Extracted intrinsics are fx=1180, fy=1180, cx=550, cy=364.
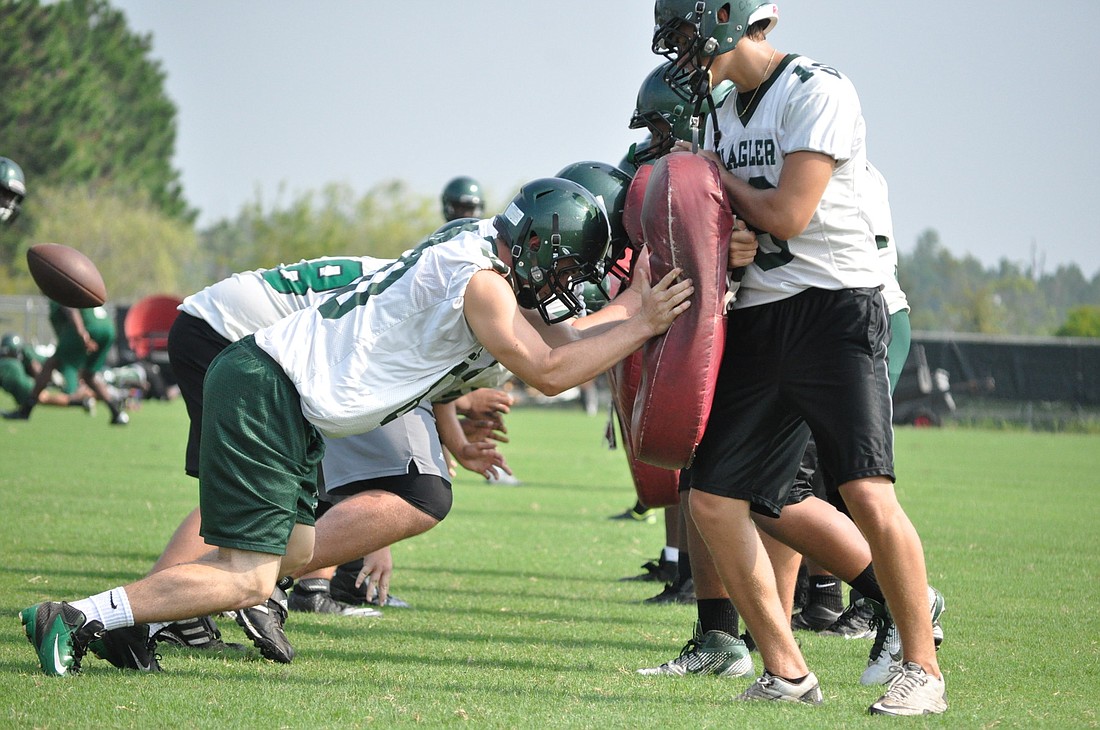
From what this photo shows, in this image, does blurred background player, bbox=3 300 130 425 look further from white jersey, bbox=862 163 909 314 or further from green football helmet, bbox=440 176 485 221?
white jersey, bbox=862 163 909 314

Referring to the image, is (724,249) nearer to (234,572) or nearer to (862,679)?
(862,679)

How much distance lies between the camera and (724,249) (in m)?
3.70

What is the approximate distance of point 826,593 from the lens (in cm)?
527

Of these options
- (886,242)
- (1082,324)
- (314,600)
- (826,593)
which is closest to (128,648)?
(314,600)

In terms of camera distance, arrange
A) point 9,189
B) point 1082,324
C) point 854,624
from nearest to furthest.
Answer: point 854,624 → point 9,189 → point 1082,324

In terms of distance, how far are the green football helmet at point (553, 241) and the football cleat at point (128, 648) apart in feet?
5.55

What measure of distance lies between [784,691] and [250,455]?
185 cm

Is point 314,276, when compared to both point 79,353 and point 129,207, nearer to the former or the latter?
point 79,353

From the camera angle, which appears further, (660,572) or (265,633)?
(660,572)

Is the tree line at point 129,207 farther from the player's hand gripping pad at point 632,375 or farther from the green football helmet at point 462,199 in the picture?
the player's hand gripping pad at point 632,375

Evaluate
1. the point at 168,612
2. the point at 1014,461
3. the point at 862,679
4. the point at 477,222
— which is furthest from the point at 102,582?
the point at 1014,461

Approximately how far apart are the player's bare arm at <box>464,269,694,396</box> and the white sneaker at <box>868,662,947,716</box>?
4.20ft

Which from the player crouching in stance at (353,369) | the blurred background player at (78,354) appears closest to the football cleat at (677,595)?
the player crouching in stance at (353,369)

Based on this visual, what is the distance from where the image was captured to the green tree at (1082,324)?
35656mm
